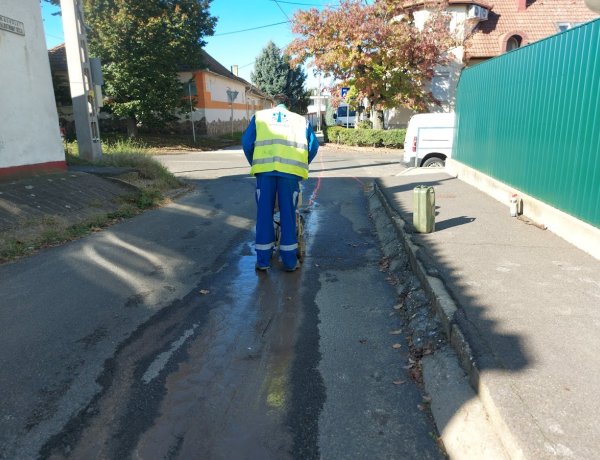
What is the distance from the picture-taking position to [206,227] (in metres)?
8.47

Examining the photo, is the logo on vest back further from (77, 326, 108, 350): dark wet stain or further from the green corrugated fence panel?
the green corrugated fence panel

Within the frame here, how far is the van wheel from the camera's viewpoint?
15664 millimetres

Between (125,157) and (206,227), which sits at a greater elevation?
(125,157)

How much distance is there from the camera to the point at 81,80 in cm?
1346

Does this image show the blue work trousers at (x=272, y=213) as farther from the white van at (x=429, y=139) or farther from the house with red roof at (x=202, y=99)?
the house with red roof at (x=202, y=99)

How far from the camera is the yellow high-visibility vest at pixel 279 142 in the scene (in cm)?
566

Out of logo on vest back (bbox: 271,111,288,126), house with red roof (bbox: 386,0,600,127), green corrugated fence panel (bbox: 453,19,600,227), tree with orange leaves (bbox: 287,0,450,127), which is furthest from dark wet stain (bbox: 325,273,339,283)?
house with red roof (bbox: 386,0,600,127)

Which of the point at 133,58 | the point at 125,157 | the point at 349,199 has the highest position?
the point at 133,58

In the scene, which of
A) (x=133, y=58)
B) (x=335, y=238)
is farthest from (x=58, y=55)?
(x=335, y=238)

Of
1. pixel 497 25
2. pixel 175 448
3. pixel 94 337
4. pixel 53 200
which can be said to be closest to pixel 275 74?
pixel 497 25

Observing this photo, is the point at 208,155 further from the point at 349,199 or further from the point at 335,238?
the point at 335,238

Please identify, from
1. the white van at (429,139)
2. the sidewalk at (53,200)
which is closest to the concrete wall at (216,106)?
the white van at (429,139)

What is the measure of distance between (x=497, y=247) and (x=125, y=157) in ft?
33.9

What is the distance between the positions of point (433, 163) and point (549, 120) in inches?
343
